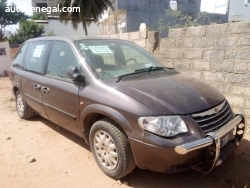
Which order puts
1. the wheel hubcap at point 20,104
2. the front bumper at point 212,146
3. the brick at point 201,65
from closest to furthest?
the front bumper at point 212,146, the brick at point 201,65, the wheel hubcap at point 20,104

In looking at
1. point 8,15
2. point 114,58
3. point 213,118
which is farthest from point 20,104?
point 8,15

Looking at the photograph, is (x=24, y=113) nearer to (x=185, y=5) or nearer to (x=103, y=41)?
(x=103, y=41)

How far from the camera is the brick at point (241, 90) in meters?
3.74

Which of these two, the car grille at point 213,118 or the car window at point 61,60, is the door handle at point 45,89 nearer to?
the car window at point 61,60

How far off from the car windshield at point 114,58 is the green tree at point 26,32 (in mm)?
27367

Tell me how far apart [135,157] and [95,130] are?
64 cm

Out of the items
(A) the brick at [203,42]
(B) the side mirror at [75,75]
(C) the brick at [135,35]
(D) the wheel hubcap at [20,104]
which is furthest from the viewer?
(C) the brick at [135,35]

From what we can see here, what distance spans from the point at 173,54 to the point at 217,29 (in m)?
1.08

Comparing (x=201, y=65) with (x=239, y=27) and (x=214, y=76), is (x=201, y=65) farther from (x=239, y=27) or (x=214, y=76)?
(x=239, y=27)

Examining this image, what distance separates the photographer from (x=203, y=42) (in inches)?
165

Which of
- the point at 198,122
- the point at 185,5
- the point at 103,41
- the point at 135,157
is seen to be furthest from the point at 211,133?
Result: the point at 185,5

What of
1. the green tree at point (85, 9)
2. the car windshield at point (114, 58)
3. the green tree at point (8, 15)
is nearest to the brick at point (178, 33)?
the car windshield at point (114, 58)

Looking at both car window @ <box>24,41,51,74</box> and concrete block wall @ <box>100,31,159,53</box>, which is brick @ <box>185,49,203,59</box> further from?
car window @ <box>24,41,51,74</box>

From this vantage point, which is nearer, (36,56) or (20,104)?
(36,56)
